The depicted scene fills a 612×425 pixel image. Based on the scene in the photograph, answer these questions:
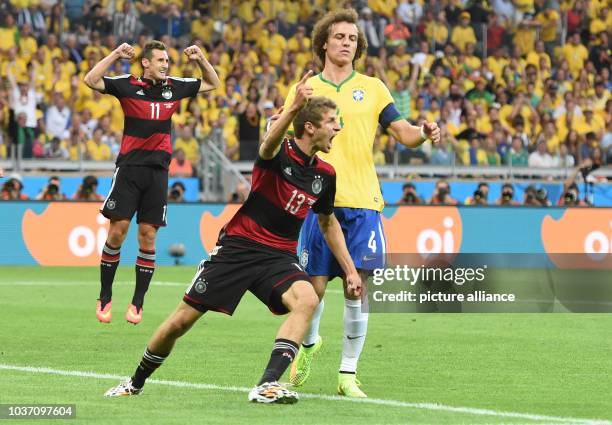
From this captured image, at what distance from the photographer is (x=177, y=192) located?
22.4 meters

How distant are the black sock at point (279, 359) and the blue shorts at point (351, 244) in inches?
46.2

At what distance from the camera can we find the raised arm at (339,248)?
8406 millimetres

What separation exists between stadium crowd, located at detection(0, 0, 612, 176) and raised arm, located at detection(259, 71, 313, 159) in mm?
14974

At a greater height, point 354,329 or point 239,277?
point 239,277

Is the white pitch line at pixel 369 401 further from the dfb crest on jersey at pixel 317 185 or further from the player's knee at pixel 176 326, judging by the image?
the dfb crest on jersey at pixel 317 185

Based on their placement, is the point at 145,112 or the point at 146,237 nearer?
the point at 145,112

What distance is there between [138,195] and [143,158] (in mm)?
341

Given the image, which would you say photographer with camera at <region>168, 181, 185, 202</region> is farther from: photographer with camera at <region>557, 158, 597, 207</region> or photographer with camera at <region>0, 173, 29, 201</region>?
photographer with camera at <region>557, 158, 597, 207</region>

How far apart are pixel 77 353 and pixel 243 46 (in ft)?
58.5

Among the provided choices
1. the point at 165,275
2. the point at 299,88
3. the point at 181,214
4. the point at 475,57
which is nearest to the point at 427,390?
the point at 299,88

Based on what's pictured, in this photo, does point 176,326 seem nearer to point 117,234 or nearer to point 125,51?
point 125,51

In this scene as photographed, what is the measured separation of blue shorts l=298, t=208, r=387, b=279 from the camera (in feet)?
29.4

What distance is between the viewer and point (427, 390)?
29.3 feet
